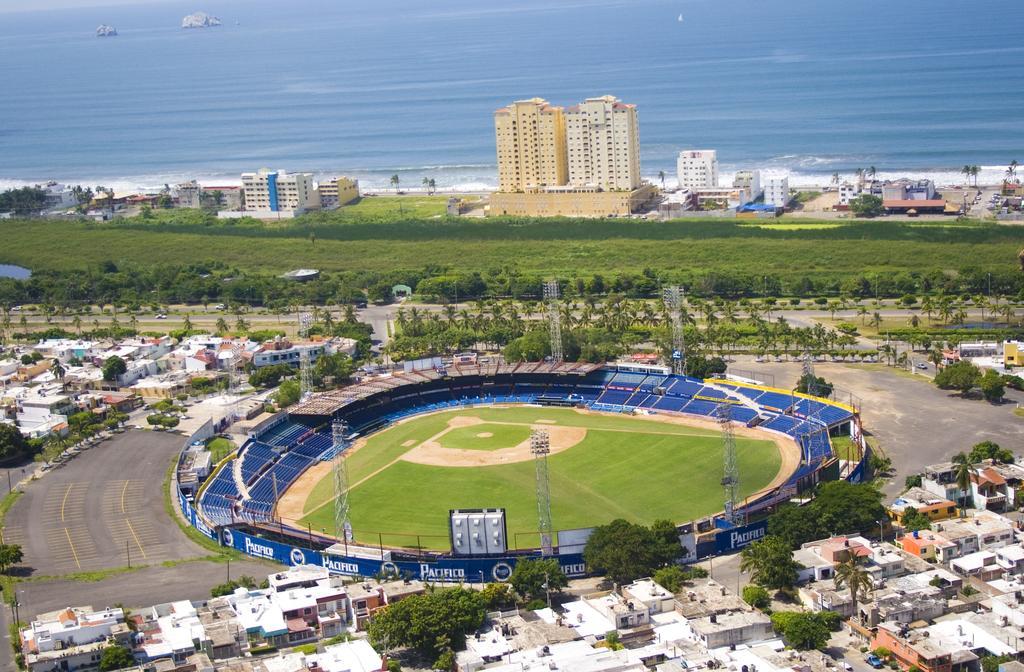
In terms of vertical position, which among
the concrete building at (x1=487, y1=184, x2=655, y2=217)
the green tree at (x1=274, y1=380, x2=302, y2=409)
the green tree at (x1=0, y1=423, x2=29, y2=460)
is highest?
the concrete building at (x1=487, y1=184, x2=655, y2=217)

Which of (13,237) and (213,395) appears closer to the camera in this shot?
(213,395)

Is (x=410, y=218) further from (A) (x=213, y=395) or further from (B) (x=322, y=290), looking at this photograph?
(A) (x=213, y=395)

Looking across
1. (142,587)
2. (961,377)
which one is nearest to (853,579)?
(142,587)

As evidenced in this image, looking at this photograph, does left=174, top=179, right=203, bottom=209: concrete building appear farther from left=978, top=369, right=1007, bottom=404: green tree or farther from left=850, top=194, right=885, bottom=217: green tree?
left=978, top=369, right=1007, bottom=404: green tree

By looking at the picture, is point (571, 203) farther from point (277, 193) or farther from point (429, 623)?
point (429, 623)

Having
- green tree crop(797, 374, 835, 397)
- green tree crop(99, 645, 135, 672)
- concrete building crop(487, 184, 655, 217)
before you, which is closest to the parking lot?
green tree crop(99, 645, 135, 672)

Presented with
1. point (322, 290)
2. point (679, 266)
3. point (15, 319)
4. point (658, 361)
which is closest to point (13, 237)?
point (15, 319)
